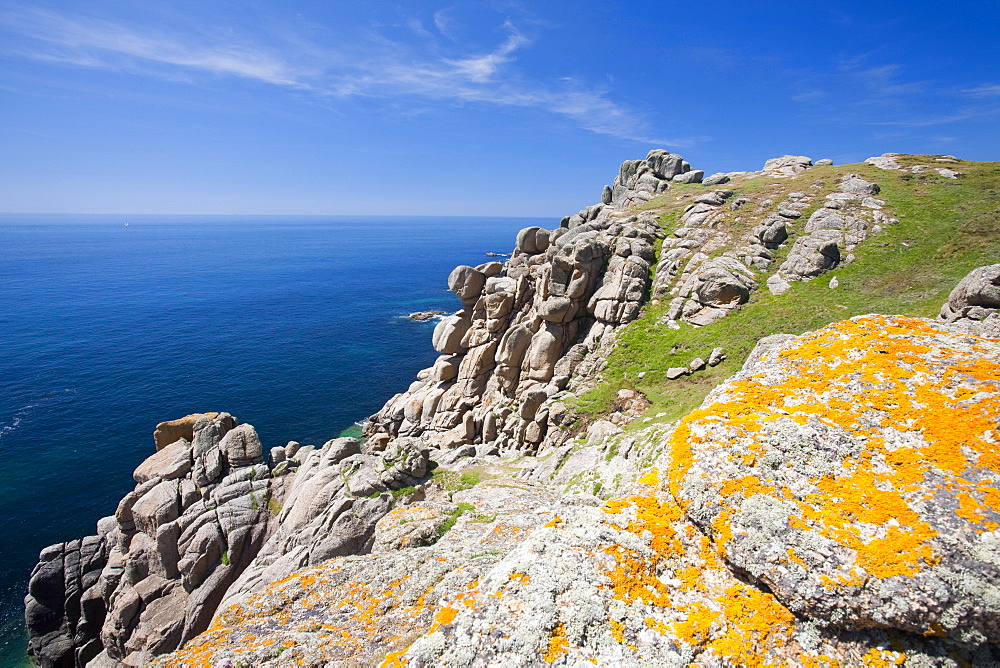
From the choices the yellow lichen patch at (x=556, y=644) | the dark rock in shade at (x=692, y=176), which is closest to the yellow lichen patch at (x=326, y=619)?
the yellow lichen patch at (x=556, y=644)

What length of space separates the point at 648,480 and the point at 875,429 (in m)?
3.99

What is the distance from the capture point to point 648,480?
29.7 ft

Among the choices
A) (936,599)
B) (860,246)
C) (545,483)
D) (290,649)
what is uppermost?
(860,246)

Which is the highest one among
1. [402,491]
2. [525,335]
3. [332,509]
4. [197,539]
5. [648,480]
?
[648,480]

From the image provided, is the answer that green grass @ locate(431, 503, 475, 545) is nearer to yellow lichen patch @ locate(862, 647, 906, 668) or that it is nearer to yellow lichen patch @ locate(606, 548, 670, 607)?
yellow lichen patch @ locate(606, 548, 670, 607)

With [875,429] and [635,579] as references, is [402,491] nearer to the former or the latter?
[635,579]

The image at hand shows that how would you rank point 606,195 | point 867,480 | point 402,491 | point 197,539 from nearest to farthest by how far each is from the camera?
point 867,480, point 402,491, point 197,539, point 606,195

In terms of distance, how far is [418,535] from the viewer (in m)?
15.1

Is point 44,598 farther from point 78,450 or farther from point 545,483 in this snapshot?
point 545,483

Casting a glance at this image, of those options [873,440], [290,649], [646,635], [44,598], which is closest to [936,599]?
[873,440]

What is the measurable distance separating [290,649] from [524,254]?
49810mm

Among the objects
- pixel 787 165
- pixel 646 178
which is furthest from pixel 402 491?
pixel 787 165

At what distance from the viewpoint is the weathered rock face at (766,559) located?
575 centimetres

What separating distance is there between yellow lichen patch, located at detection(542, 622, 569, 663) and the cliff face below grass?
0.13ft
